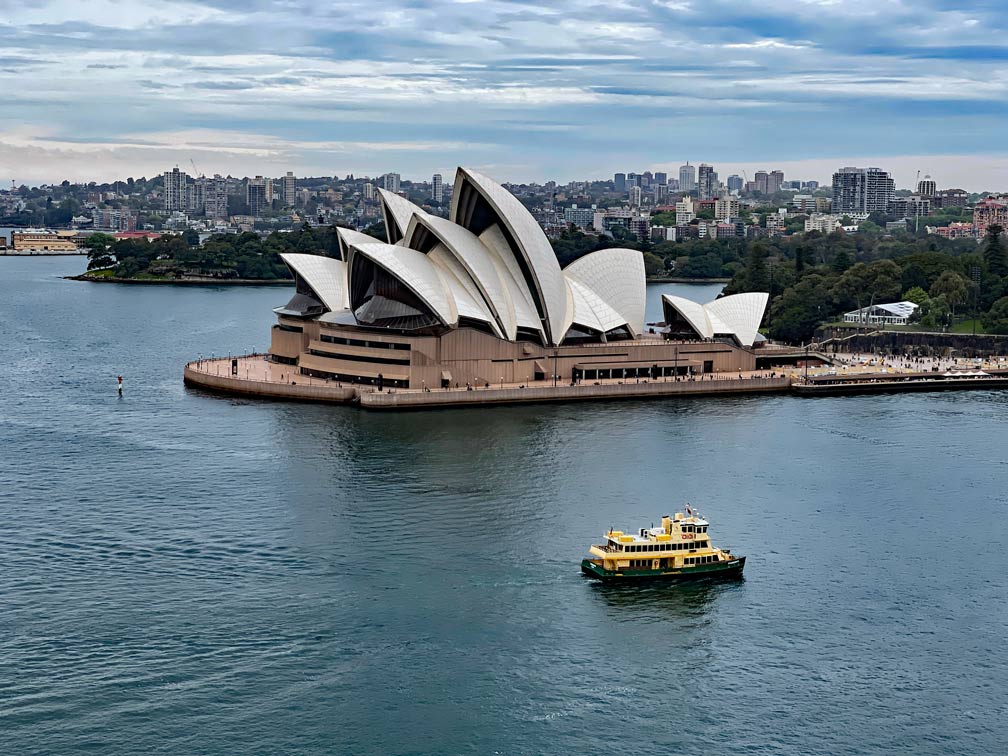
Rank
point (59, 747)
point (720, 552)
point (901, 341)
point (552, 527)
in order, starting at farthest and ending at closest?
point (901, 341) → point (552, 527) → point (720, 552) → point (59, 747)

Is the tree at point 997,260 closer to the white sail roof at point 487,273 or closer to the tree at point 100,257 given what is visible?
the white sail roof at point 487,273

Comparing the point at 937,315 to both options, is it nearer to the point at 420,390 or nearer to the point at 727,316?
the point at 727,316

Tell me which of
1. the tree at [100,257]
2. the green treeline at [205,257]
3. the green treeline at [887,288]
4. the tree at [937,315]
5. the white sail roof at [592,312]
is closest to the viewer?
the white sail roof at [592,312]

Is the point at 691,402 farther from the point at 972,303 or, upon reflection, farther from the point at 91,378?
the point at 972,303

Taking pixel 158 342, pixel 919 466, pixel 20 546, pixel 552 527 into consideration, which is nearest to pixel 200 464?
pixel 20 546

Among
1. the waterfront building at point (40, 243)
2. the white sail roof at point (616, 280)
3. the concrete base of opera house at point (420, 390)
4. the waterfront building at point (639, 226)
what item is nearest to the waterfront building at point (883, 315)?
the white sail roof at point (616, 280)

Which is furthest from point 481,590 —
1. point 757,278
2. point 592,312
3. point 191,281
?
point 191,281

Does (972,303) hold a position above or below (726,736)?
above
